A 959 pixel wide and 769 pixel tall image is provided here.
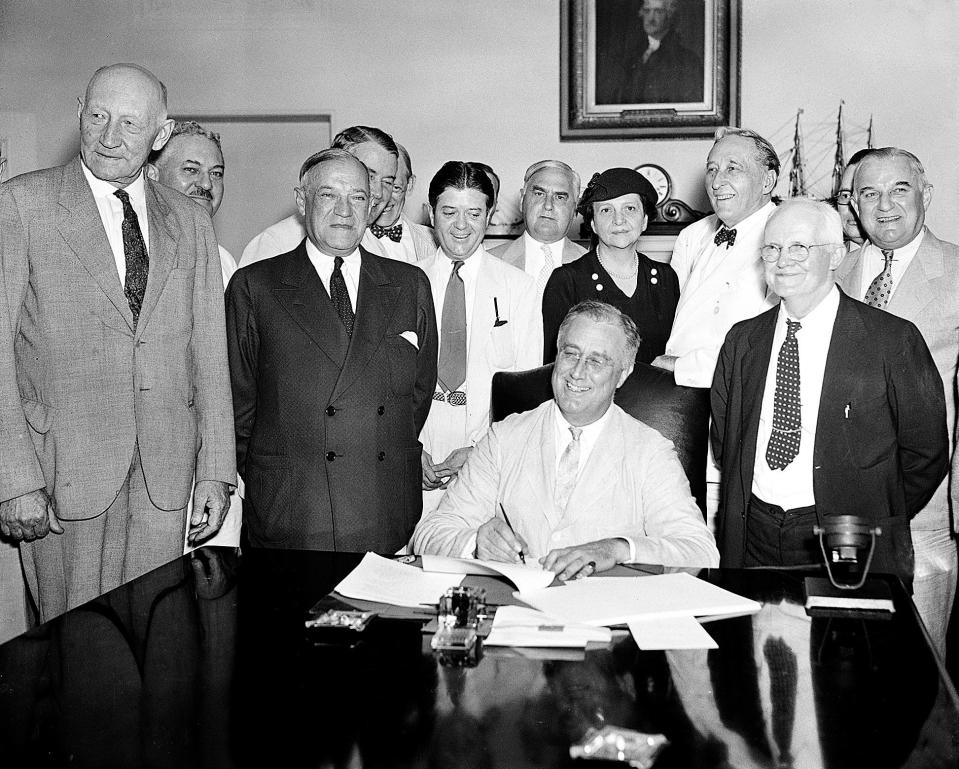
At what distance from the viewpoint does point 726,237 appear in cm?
344

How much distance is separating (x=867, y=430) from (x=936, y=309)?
2.83 feet

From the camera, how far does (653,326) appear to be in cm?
352

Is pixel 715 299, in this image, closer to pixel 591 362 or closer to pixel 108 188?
pixel 591 362

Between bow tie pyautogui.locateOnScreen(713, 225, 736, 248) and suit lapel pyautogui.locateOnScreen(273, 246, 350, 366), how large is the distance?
1.28m

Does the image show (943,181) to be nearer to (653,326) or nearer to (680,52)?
(680,52)

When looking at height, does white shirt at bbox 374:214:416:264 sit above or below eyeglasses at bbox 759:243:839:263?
above

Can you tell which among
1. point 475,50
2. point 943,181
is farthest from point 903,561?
point 475,50

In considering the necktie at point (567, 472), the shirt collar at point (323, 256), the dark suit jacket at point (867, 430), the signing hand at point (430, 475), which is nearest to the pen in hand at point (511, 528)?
the necktie at point (567, 472)

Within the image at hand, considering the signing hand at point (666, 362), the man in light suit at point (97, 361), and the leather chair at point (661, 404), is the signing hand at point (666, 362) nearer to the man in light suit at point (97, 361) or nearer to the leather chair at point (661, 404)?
the leather chair at point (661, 404)

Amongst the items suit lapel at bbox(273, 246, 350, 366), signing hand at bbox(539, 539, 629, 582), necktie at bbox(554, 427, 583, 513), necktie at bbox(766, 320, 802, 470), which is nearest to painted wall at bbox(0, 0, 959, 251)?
suit lapel at bbox(273, 246, 350, 366)

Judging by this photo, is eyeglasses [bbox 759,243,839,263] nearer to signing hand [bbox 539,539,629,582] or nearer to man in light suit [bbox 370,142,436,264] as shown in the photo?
signing hand [bbox 539,539,629,582]

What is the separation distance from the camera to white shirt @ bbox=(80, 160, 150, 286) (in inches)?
103

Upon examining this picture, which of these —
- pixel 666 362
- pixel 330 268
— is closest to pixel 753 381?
pixel 666 362

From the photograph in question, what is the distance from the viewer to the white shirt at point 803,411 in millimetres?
2641
